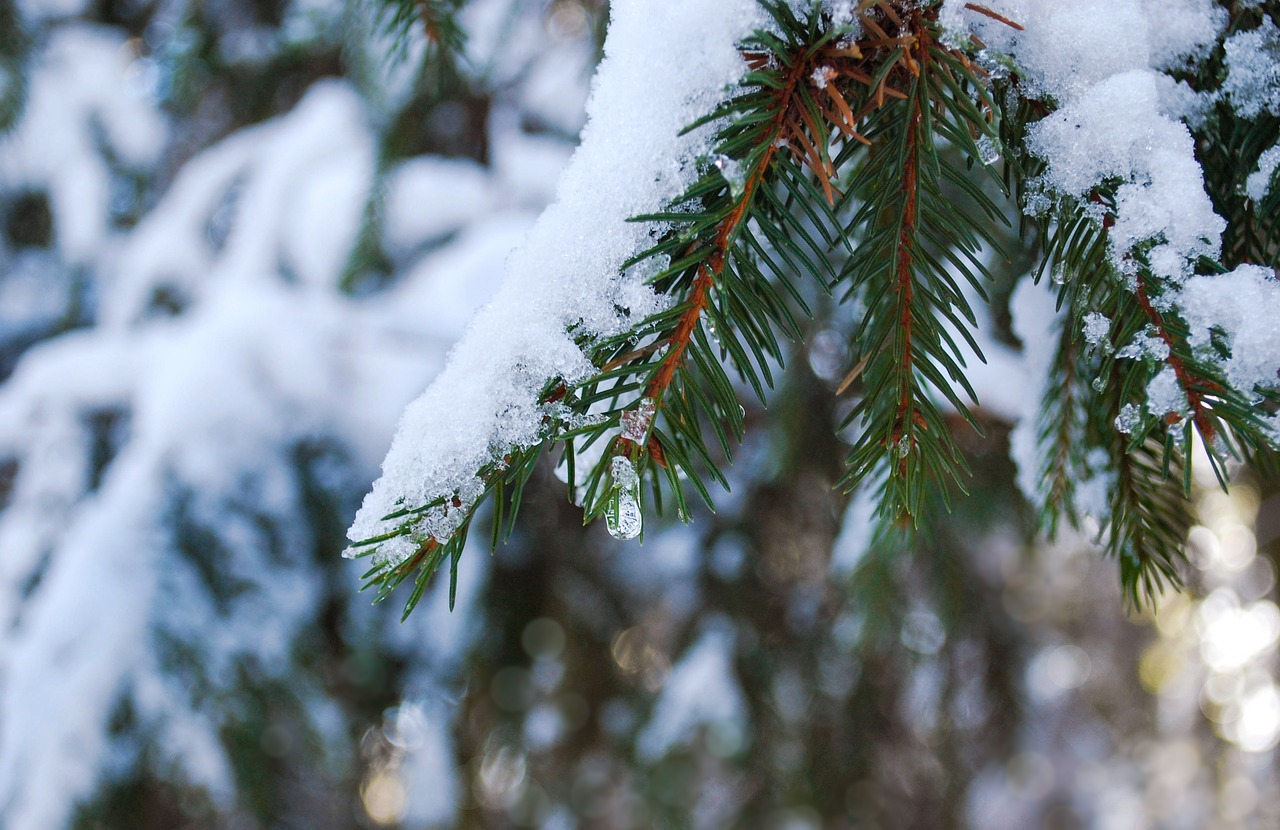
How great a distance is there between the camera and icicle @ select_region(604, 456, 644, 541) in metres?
0.35

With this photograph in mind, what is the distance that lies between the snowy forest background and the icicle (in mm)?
455

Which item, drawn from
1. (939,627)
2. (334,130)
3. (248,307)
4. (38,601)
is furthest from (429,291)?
(939,627)

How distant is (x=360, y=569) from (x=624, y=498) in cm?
110

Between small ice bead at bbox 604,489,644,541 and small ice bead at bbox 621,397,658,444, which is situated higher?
small ice bead at bbox 621,397,658,444

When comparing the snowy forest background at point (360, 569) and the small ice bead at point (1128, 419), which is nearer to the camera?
the small ice bead at point (1128, 419)

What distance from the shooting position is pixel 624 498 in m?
0.35

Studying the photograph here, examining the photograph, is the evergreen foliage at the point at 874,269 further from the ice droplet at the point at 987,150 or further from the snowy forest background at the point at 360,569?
the snowy forest background at the point at 360,569

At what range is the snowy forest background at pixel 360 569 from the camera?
107cm

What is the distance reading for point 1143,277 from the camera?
36 centimetres

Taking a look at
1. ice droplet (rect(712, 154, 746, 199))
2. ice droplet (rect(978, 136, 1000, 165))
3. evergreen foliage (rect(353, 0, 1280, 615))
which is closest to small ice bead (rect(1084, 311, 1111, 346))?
evergreen foliage (rect(353, 0, 1280, 615))

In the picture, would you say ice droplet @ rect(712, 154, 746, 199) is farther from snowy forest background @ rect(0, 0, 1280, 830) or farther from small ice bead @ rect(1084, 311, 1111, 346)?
snowy forest background @ rect(0, 0, 1280, 830)

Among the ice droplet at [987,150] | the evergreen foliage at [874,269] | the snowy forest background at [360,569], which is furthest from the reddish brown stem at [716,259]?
the snowy forest background at [360,569]

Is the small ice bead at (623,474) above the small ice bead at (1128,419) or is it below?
below

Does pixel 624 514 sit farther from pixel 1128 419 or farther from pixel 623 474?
pixel 1128 419
